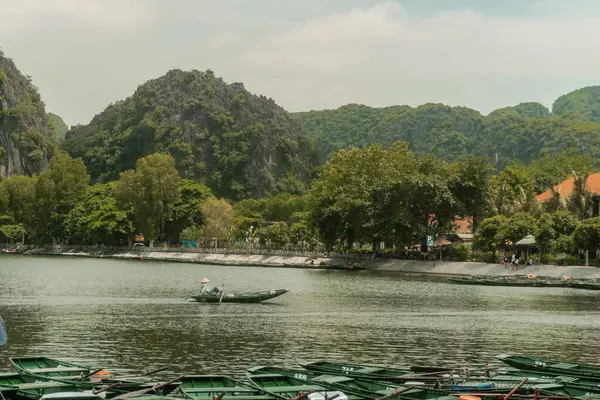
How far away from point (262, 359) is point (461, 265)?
2626 inches

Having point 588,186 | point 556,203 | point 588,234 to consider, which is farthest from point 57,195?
point 588,234

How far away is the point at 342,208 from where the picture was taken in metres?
106

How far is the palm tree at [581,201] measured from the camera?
95.2 meters

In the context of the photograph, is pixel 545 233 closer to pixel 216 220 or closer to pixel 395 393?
pixel 216 220

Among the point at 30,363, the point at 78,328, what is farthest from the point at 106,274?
the point at 30,363

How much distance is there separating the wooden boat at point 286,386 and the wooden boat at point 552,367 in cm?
786

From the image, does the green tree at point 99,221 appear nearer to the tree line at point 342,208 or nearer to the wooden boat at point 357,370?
the tree line at point 342,208

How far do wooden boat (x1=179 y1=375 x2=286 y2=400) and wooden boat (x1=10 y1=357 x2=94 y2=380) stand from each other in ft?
10.6

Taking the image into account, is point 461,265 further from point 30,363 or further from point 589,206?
point 30,363

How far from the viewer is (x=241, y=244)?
135 m

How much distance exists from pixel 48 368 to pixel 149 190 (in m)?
114

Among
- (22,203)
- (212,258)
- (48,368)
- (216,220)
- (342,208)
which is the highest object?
(22,203)

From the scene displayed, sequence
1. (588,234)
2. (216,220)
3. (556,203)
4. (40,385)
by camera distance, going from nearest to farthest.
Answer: (40,385) < (588,234) < (556,203) < (216,220)

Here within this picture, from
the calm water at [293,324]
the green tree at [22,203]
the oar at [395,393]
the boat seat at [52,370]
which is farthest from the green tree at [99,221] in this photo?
the oar at [395,393]
